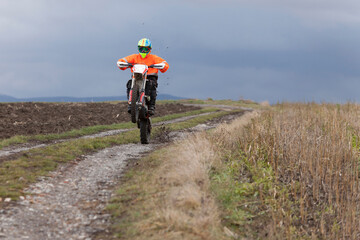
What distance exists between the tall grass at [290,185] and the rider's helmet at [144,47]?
3.36 metres

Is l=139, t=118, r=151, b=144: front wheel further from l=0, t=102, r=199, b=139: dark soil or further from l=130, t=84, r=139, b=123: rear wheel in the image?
l=0, t=102, r=199, b=139: dark soil

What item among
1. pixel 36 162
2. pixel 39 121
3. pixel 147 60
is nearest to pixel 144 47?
pixel 147 60

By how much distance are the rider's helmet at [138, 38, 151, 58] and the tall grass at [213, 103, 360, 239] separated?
3357 mm

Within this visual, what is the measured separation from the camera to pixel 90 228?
252 inches

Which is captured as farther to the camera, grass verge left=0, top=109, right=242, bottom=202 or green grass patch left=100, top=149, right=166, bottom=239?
grass verge left=0, top=109, right=242, bottom=202

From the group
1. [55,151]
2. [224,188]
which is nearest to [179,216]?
[224,188]

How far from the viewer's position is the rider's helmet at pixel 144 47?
12859 mm

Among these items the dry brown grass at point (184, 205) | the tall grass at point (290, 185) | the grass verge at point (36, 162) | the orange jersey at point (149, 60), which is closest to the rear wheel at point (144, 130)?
the grass verge at point (36, 162)

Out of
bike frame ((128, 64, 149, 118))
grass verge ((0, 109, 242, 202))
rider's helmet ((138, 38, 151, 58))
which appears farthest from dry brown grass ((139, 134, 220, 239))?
rider's helmet ((138, 38, 151, 58))

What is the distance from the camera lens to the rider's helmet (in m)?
12.9

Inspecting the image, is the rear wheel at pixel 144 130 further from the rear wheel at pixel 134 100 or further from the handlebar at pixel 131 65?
the handlebar at pixel 131 65

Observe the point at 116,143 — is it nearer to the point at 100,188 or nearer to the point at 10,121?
the point at 100,188

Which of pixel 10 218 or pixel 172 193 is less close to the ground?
pixel 172 193

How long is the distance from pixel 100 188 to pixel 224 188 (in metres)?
2.42
